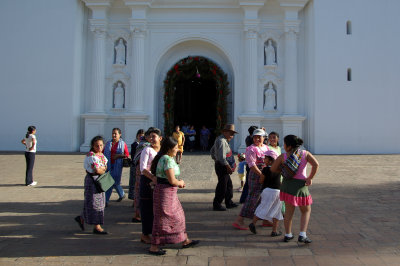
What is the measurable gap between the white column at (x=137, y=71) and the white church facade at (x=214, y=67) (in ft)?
0.16

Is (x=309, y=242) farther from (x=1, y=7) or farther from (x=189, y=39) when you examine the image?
(x=1, y=7)

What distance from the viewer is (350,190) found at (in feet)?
27.6

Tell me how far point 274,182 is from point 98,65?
14.5 metres

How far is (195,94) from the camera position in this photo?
67.4 ft

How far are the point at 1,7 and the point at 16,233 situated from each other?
16.7 meters

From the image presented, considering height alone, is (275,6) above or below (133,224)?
above

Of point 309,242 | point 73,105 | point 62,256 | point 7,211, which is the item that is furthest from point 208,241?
point 73,105

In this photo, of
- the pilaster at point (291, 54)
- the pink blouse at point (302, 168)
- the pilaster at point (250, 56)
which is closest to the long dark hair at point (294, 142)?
the pink blouse at point (302, 168)

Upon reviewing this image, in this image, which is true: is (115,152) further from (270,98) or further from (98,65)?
(270,98)

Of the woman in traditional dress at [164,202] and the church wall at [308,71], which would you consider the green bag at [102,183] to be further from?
the church wall at [308,71]

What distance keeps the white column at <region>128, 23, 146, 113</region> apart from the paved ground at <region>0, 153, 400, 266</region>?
8.09 m

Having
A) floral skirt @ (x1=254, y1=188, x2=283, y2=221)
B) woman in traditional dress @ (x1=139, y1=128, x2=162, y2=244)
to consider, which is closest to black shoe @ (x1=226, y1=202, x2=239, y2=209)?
floral skirt @ (x1=254, y1=188, x2=283, y2=221)

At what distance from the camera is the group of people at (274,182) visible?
4723 millimetres

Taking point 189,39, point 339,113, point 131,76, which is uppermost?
point 189,39
